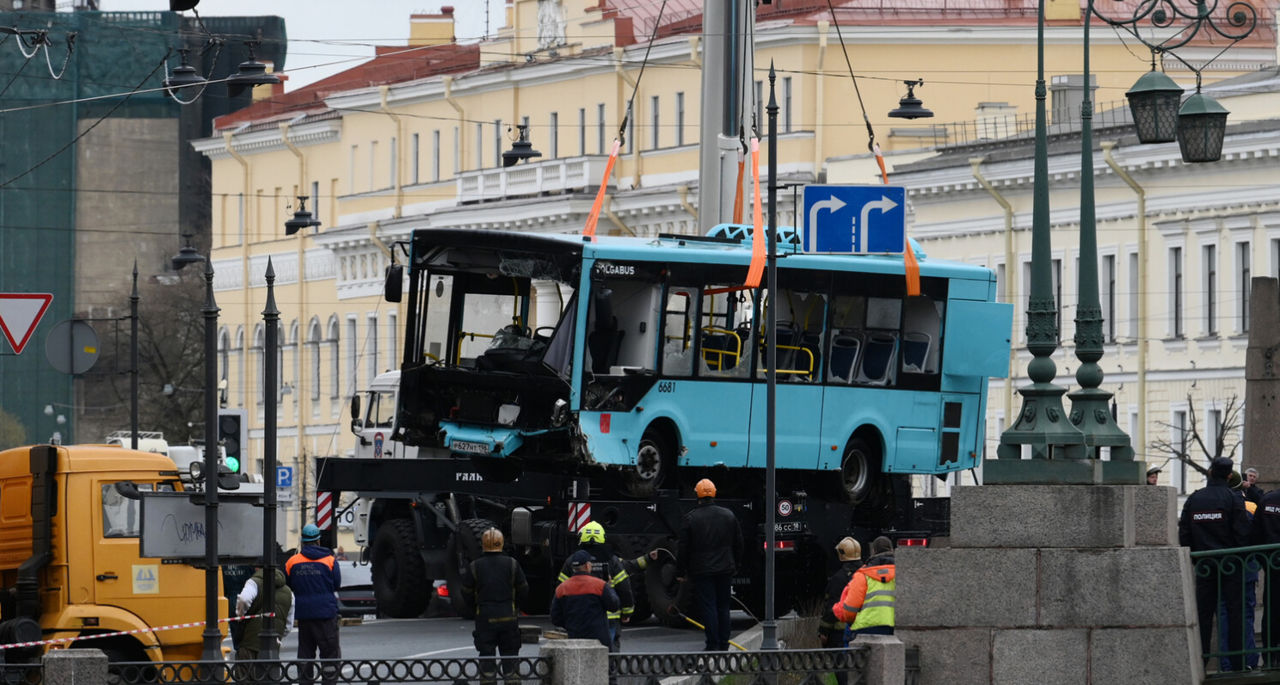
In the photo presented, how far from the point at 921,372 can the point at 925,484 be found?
3421 centimetres

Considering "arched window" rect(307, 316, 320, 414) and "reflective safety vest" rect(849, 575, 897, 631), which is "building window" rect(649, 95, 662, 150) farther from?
"reflective safety vest" rect(849, 575, 897, 631)

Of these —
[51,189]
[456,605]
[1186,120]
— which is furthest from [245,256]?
[1186,120]

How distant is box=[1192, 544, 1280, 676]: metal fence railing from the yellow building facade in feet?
153

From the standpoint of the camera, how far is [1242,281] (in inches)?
2514

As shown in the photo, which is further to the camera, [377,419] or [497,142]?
[497,142]

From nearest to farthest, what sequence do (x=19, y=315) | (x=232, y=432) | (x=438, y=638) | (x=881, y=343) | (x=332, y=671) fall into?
(x=332, y=671) < (x=19, y=315) < (x=438, y=638) < (x=881, y=343) < (x=232, y=432)

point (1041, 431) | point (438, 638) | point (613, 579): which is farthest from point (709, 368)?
point (1041, 431)

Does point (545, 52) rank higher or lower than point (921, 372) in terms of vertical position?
higher

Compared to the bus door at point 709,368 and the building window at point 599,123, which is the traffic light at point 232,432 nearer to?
the bus door at point 709,368

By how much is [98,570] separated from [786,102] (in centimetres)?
5510

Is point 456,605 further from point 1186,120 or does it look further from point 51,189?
point 51,189

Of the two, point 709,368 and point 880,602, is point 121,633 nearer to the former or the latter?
point 880,602

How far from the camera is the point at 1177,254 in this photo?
6569cm

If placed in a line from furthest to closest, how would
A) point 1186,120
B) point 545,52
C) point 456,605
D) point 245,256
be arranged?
point 245,256 < point 545,52 < point 456,605 < point 1186,120
